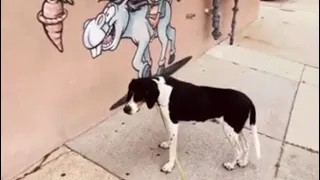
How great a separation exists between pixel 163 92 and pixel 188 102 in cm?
12

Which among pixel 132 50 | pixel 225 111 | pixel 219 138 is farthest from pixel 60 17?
pixel 219 138

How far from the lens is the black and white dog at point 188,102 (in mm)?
1974

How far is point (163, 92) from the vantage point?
1.99 m

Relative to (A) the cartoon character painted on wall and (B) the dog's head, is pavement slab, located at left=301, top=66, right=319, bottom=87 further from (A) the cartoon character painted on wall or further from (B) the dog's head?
(A) the cartoon character painted on wall

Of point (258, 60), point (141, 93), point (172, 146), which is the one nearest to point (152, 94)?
point (141, 93)

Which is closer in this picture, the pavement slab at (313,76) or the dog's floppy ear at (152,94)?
the pavement slab at (313,76)

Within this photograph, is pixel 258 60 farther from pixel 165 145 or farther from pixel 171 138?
pixel 171 138

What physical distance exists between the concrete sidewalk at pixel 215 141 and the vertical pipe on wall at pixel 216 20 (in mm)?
408

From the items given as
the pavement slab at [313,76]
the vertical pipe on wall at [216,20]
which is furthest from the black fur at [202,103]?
the vertical pipe on wall at [216,20]

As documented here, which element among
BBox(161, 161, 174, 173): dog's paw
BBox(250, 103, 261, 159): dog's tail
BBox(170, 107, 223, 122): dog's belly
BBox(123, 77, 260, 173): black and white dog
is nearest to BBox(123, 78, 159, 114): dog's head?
BBox(123, 77, 260, 173): black and white dog

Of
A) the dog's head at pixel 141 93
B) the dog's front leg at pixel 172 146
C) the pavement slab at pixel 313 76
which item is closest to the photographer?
the pavement slab at pixel 313 76

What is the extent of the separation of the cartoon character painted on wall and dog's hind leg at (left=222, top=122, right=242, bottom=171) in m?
0.74

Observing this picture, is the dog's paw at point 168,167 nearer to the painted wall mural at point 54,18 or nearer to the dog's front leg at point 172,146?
the dog's front leg at point 172,146

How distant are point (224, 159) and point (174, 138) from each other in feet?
0.94
